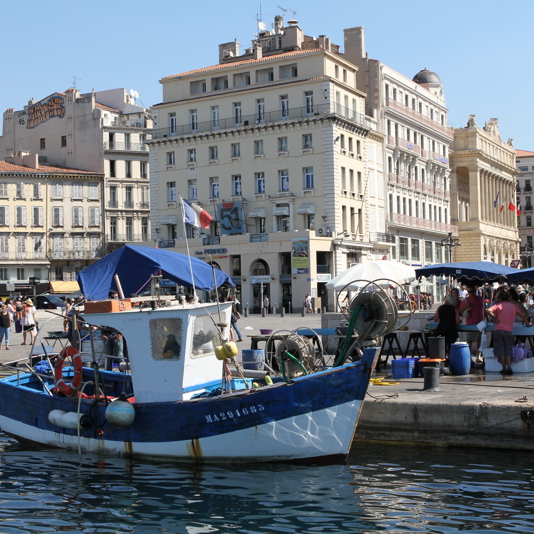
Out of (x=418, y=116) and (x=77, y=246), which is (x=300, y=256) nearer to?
(x=418, y=116)

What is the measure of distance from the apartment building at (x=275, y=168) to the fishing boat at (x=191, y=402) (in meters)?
46.7

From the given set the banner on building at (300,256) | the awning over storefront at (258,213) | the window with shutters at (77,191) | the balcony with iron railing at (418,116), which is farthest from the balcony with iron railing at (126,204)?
the banner on building at (300,256)

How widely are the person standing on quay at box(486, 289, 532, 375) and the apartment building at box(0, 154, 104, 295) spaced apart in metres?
67.3

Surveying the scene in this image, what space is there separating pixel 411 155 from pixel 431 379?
63565 millimetres

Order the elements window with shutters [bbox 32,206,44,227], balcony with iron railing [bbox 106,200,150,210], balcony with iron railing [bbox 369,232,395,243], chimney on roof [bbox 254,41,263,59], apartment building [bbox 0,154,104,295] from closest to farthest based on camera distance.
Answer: chimney on roof [bbox 254,41,263,59] < balcony with iron railing [bbox 369,232,395,243] < apartment building [bbox 0,154,104,295] < window with shutters [bbox 32,206,44,227] < balcony with iron railing [bbox 106,200,150,210]

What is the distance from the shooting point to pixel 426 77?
299ft

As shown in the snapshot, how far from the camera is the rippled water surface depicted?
1014cm

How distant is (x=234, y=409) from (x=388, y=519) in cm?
329

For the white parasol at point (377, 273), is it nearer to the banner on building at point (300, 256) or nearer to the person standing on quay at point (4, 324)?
the person standing on quay at point (4, 324)

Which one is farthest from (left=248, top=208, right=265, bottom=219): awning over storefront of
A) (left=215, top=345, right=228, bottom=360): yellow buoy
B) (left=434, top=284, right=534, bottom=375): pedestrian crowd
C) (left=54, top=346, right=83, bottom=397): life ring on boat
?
(left=215, top=345, right=228, bottom=360): yellow buoy

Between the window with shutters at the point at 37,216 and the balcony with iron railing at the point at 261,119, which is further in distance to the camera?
the window with shutters at the point at 37,216

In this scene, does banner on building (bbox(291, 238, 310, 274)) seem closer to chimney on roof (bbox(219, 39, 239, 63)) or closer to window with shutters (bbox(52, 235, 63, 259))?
chimney on roof (bbox(219, 39, 239, 63))

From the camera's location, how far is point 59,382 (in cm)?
1484

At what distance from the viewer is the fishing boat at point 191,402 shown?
12602 millimetres
